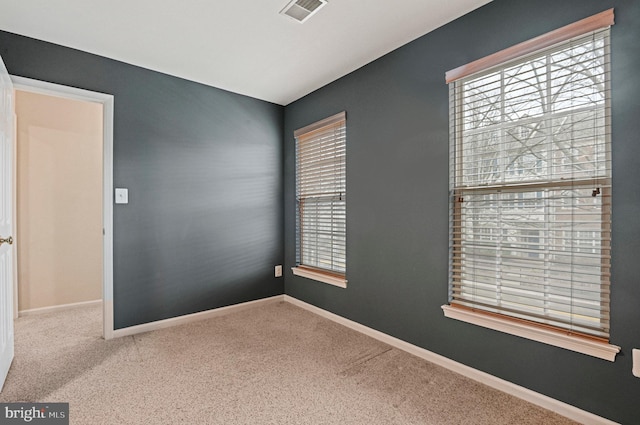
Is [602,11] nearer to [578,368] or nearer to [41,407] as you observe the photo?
[578,368]

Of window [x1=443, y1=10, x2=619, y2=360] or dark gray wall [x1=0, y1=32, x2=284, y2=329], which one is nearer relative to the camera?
window [x1=443, y1=10, x2=619, y2=360]

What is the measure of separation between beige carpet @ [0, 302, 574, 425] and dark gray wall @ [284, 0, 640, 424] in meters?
0.21

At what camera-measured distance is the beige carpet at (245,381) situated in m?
1.67

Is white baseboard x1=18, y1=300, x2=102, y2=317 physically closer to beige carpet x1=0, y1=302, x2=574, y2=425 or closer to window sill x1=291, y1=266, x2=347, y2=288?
beige carpet x1=0, y1=302, x2=574, y2=425

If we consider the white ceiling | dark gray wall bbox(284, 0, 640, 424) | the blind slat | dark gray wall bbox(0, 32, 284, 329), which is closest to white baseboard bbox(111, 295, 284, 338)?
dark gray wall bbox(0, 32, 284, 329)

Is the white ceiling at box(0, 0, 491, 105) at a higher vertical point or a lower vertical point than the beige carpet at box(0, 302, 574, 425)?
higher

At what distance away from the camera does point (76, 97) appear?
2545mm

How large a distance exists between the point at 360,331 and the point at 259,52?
250 cm

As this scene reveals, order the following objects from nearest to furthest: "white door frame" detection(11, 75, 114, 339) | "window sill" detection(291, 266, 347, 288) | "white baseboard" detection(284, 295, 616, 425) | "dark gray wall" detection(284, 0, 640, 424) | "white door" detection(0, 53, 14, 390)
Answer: "dark gray wall" detection(284, 0, 640, 424)
"white baseboard" detection(284, 295, 616, 425)
"white door" detection(0, 53, 14, 390)
"white door frame" detection(11, 75, 114, 339)
"window sill" detection(291, 266, 347, 288)

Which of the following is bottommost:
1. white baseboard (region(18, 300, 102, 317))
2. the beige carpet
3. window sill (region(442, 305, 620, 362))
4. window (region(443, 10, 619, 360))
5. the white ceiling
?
the beige carpet

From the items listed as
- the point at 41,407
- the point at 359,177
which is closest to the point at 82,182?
the point at 41,407

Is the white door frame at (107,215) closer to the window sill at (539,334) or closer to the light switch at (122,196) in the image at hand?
the light switch at (122,196)

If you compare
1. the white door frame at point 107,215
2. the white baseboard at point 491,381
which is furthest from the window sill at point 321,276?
the white door frame at point 107,215

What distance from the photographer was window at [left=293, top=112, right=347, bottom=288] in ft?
10.1
